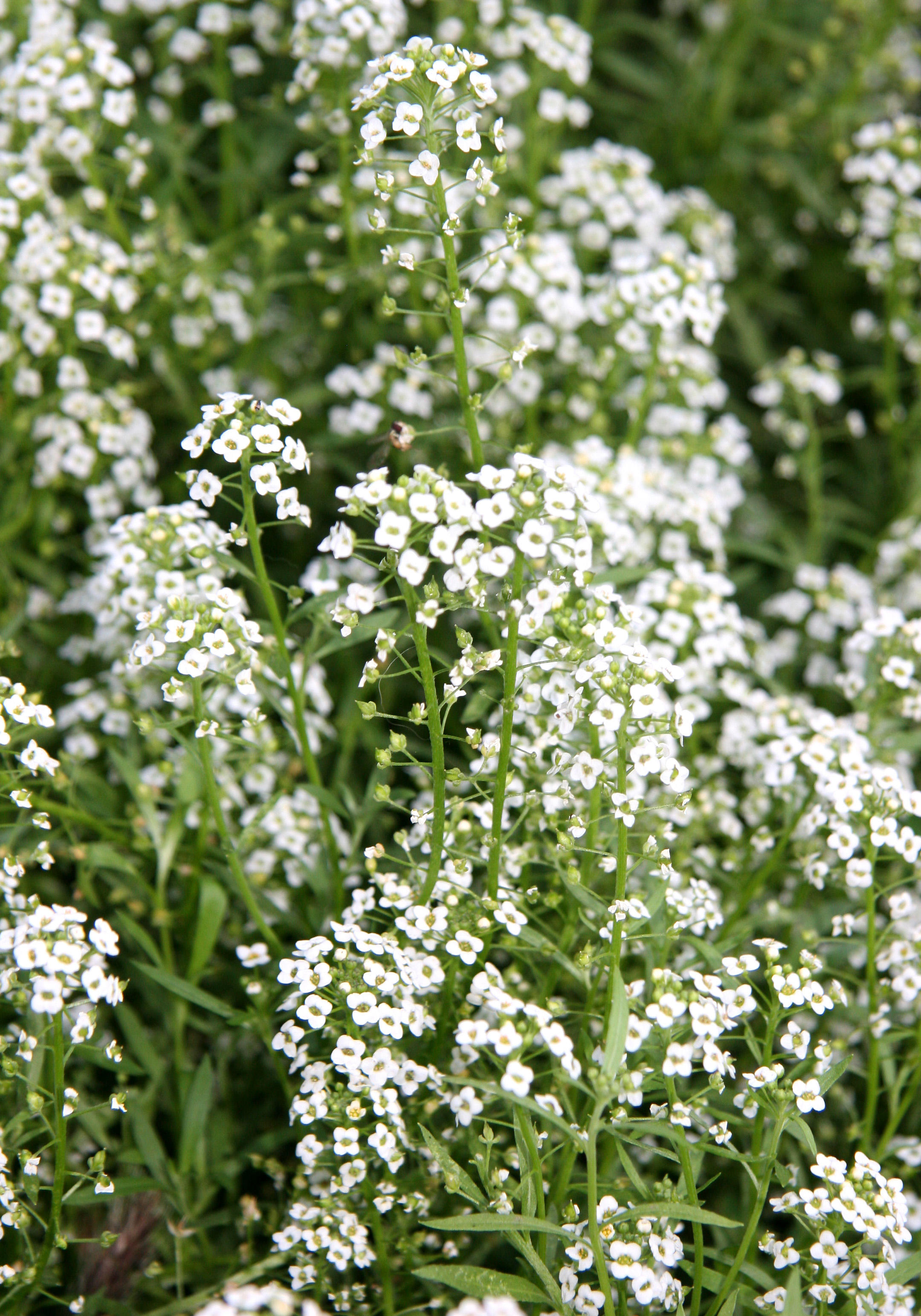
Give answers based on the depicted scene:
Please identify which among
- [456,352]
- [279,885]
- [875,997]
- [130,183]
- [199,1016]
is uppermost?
[456,352]

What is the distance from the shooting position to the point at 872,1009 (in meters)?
3.33

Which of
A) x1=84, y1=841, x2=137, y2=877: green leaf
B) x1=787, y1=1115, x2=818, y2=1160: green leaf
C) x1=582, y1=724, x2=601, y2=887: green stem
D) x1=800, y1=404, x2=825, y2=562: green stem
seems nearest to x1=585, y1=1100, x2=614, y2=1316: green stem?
x1=787, y1=1115, x2=818, y2=1160: green leaf

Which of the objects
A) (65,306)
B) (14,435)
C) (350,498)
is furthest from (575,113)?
(350,498)

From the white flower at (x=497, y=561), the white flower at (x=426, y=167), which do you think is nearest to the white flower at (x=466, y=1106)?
the white flower at (x=497, y=561)

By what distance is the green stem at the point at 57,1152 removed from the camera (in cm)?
275

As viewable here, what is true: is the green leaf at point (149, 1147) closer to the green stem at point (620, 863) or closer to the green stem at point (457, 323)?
A: the green stem at point (620, 863)

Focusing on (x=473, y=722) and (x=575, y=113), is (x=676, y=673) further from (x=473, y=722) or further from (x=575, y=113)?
(x=575, y=113)

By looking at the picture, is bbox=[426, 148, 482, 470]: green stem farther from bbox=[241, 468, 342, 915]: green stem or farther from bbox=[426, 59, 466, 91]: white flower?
bbox=[241, 468, 342, 915]: green stem

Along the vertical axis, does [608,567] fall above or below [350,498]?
below

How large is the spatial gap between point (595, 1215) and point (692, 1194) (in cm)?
32

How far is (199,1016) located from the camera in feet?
12.7

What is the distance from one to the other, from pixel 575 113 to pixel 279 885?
3.49m

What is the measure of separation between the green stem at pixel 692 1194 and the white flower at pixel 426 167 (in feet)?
7.35

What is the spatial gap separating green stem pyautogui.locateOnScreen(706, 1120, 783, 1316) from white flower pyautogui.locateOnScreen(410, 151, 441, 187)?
7.95 ft
